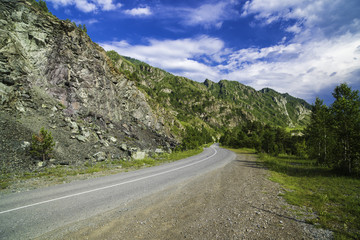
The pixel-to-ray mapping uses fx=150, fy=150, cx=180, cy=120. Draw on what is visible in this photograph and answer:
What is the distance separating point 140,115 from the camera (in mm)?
49812

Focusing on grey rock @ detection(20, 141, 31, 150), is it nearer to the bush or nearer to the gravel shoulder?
the bush

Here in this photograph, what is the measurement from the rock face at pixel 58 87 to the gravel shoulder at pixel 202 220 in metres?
15.5

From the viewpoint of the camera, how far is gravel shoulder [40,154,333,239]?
4.71 meters

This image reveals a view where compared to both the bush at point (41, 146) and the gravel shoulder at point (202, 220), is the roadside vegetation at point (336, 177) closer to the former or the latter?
the gravel shoulder at point (202, 220)

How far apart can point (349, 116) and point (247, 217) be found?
15.3 metres

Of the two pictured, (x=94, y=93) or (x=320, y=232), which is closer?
(x=320, y=232)

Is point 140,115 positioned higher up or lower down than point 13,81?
lower down

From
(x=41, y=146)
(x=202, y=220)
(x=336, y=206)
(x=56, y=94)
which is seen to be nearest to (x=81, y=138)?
(x=41, y=146)

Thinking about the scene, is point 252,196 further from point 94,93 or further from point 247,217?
point 94,93

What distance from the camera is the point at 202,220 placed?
5602mm

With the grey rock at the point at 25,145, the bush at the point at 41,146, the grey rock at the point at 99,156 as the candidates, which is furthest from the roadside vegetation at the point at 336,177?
the grey rock at the point at 25,145

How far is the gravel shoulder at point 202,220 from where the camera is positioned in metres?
4.71

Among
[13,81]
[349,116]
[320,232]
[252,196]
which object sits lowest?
[252,196]

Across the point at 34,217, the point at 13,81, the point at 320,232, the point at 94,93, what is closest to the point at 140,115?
the point at 94,93
